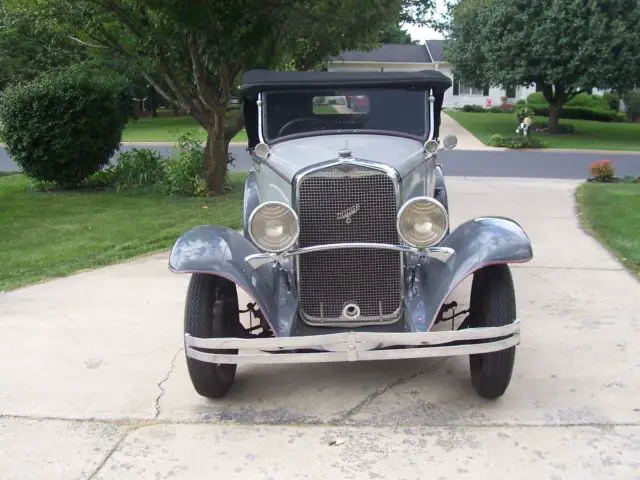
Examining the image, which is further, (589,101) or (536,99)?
(536,99)

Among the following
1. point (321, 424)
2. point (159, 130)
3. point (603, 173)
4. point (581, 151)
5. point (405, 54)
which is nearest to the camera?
point (321, 424)

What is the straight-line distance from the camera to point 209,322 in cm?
402

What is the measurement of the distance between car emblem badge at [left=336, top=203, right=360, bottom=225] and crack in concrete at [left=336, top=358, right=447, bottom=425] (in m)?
1.06

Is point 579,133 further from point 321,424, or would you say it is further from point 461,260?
point 321,424

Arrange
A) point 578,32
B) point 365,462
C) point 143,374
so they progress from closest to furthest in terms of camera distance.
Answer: point 365,462 < point 143,374 < point 578,32

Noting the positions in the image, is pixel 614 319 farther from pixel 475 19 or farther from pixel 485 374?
pixel 475 19

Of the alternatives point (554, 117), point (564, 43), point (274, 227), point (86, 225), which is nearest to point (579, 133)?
point (554, 117)

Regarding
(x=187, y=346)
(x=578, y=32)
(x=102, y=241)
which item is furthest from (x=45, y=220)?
(x=578, y=32)

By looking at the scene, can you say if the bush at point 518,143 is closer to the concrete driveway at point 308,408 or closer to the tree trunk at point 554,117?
the tree trunk at point 554,117

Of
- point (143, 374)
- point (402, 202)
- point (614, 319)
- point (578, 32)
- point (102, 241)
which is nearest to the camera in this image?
point (402, 202)

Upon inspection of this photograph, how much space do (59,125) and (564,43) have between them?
19.3 meters

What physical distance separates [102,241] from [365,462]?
19.6 ft

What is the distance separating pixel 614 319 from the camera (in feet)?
18.2

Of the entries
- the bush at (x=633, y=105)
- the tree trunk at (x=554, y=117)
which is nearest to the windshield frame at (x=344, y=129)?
the tree trunk at (x=554, y=117)
